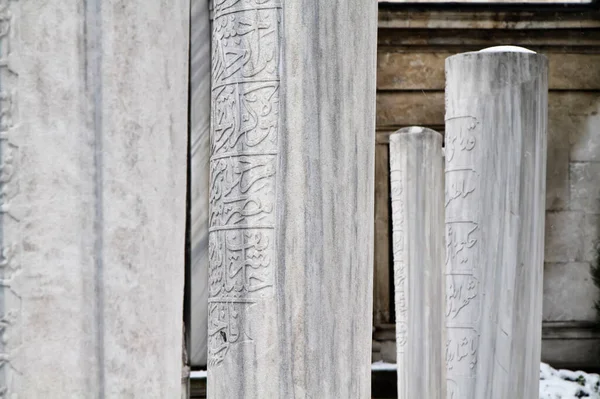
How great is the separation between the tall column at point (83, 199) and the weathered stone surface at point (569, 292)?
39.7 ft

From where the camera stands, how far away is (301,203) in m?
4.33

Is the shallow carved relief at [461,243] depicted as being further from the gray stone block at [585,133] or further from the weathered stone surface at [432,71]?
the gray stone block at [585,133]

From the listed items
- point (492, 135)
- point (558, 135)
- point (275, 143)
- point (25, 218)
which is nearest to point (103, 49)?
point (25, 218)

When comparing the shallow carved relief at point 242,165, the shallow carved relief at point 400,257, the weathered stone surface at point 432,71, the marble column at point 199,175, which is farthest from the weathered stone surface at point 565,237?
the shallow carved relief at point 242,165

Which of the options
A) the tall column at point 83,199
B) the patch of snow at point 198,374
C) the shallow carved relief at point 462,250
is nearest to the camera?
the tall column at point 83,199

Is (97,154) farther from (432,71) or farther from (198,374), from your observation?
(432,71)

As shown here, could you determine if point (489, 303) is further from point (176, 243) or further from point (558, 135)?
point (558, 135)

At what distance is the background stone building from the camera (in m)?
14.7

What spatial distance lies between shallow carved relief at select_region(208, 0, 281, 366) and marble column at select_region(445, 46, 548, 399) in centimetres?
368

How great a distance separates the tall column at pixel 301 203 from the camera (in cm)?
432

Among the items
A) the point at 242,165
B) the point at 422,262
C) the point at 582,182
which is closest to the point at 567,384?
the point at 582,182

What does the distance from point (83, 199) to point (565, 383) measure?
11493mm

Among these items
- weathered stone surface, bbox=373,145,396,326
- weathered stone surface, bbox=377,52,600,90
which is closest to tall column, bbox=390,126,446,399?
weathered stone surface, bbox=373,145,396,326

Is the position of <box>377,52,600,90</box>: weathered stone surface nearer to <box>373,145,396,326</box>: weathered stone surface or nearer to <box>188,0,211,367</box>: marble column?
<box>373,145,396,326</box>: weathered stone surface
